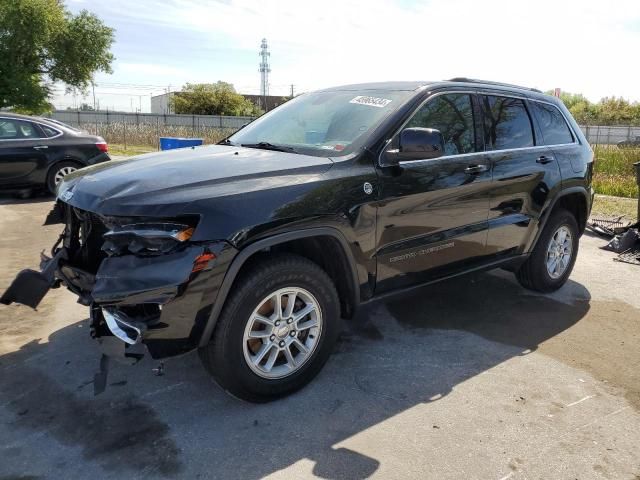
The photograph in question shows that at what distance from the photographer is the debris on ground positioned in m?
6.67

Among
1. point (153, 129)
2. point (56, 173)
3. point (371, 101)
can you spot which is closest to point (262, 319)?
point (371, 101)

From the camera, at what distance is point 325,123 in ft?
A: 13.0

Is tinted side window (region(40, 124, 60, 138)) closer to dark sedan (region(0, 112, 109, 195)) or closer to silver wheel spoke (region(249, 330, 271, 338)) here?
dark sedan (region(0, 112, 109, 195))

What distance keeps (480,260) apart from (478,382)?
115cm

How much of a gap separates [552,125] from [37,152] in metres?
8.17

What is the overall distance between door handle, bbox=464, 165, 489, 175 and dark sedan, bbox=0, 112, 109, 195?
764cm

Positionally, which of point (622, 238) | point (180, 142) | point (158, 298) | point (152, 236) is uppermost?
point (180, 142)

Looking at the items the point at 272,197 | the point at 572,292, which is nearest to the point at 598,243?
the point at 572,292

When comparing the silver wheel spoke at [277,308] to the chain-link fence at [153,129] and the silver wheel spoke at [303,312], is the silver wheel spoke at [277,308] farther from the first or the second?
the chain-link fence at [153,129]

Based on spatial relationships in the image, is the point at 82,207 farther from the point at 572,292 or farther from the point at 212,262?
the point at 572,292

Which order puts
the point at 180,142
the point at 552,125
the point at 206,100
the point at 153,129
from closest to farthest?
the point at 552,125, the point at 180,142, the point at 153,129, the point at 206,100

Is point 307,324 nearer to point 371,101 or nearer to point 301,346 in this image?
point 301,346

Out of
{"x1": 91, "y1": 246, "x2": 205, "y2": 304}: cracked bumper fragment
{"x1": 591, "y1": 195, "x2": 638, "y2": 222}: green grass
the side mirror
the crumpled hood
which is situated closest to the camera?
{"x1": 91, "y1": 246, "x2": 205, "y2": 304}: cracked bumper fragment

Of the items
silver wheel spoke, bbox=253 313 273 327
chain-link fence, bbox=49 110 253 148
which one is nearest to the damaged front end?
silver wheel spoke, bbox=253 313 273 327
